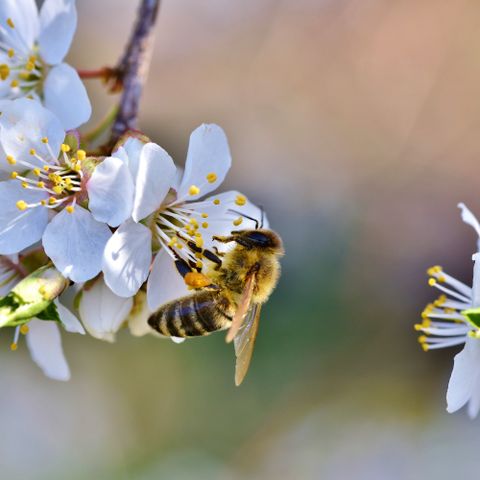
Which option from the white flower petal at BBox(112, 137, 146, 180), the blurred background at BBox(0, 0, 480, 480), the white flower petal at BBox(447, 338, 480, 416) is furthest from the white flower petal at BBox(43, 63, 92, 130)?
the blurred background at BBox(0, 0, 480, 480)

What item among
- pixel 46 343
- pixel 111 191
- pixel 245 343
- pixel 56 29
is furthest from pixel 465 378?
pixel 56 29

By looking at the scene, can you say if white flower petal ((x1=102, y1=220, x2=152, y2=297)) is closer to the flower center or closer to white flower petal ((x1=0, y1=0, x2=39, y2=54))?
the flower center

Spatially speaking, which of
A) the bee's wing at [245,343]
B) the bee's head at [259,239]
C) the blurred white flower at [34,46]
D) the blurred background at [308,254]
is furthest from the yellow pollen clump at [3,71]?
the blurred background at [308,254]

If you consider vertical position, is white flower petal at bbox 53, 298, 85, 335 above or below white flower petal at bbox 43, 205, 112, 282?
below

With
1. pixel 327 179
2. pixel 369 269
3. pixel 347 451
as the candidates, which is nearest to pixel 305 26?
pixel 327 179

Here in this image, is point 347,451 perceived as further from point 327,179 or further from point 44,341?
point 44,341

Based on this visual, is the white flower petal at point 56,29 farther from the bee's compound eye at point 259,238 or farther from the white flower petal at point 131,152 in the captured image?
the bee's compound eye at point 259,238
